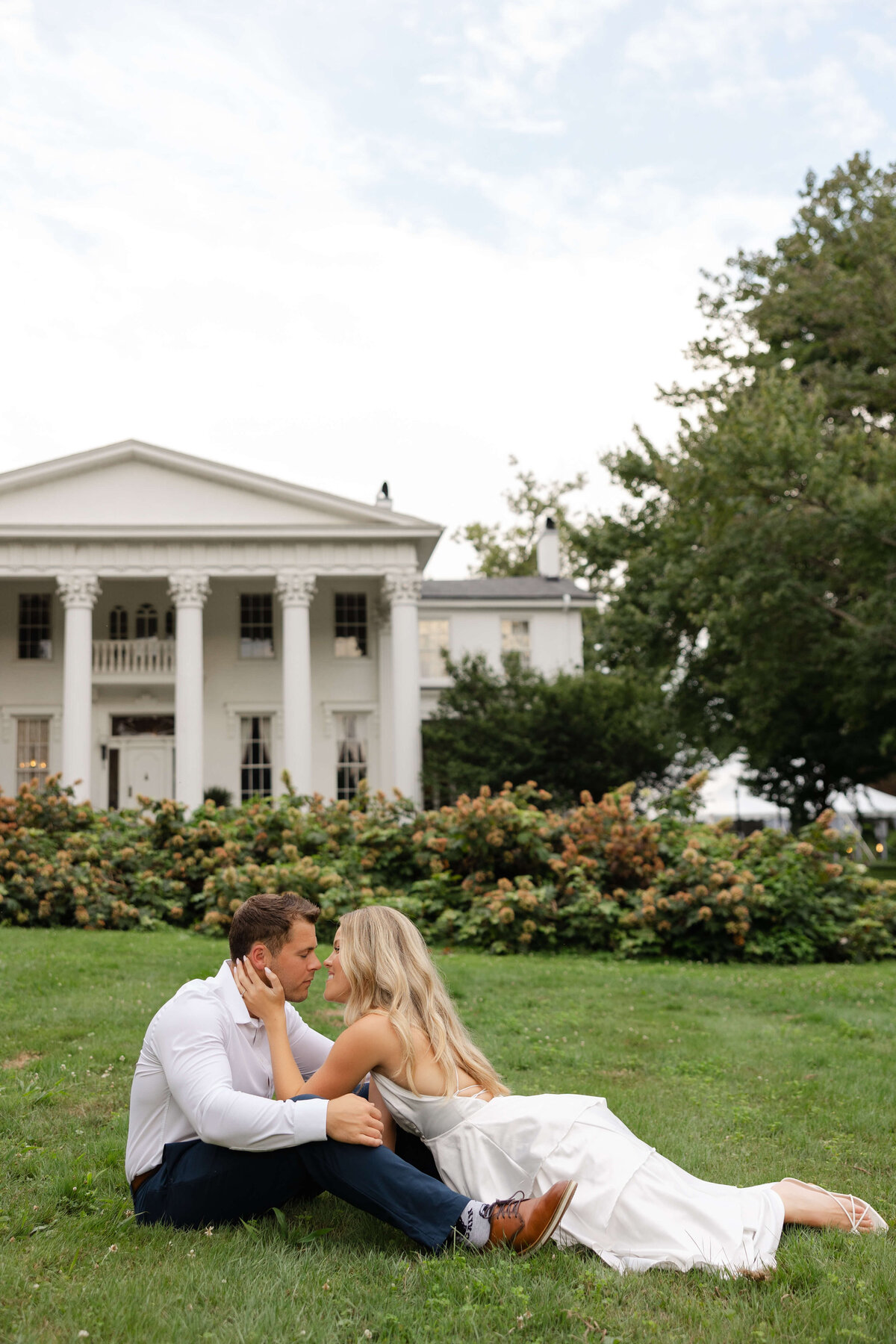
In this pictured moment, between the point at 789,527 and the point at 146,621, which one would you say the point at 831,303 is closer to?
the point at 789,527

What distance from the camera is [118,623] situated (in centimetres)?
3306

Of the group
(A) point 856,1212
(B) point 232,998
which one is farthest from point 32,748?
(A) point 856,1212

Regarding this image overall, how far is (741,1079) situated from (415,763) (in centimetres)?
2280

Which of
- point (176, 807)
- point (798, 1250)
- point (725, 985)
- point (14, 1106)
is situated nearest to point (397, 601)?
point (176, 807)

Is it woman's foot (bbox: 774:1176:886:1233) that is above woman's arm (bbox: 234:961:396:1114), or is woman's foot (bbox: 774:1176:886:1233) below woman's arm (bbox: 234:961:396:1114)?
below

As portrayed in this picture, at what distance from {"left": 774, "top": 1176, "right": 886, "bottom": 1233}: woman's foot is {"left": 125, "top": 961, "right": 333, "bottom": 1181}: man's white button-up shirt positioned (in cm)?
169

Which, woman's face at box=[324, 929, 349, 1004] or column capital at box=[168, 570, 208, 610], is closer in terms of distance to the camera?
woman's face at box=[324, 929, 349, 1004]

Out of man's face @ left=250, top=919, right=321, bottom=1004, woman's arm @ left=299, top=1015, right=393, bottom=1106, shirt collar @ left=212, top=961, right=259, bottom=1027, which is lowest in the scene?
woman's arm @ left=299, top=1015, right=393, bottom=1106

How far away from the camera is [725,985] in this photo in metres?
10.5

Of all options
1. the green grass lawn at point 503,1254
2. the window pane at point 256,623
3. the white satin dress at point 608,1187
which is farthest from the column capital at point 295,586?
the white satin dress at point 608,1187

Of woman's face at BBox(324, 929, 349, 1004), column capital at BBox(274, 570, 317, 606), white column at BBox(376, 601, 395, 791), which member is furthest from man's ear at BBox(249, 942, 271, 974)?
white column at BBox(376, 601, 395, 791)

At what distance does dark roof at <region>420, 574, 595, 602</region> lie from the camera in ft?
114

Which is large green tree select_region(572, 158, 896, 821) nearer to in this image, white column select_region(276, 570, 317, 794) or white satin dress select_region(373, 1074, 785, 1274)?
white column select_region(276, 570, 317, 794)

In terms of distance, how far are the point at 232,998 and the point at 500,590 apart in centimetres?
3140
